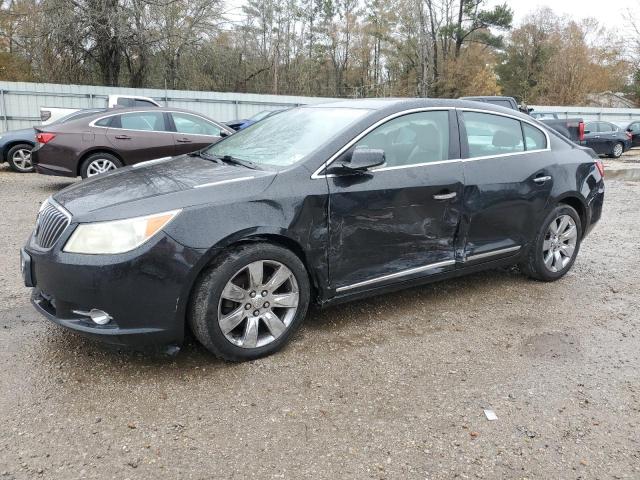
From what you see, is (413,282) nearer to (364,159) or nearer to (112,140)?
(364,159)

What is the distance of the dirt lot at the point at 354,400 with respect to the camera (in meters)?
2.41

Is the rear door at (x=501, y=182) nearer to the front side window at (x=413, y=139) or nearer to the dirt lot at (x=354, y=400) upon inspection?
the front side window at (x=413, y=139)

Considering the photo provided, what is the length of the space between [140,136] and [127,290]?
7004 millimetres

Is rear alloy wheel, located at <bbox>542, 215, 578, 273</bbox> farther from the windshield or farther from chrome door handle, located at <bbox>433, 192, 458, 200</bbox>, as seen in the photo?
the windshield

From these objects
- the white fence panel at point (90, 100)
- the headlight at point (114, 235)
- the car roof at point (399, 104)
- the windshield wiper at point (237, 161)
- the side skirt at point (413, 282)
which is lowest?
the side skirt at point (413, 282)

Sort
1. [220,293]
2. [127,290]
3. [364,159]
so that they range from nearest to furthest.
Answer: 1. [127,290]
2. [220,293]
3. [364,159]

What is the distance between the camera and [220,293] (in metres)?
3.04

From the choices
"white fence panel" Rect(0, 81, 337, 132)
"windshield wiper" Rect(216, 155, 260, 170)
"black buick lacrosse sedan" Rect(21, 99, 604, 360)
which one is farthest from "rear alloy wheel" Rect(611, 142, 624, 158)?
"windshield wiper" Rect(216, 155, 260, 170)

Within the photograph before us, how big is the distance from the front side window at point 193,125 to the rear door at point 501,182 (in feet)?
20.7

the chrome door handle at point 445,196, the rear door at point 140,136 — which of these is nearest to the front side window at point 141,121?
the rear door at point 140,136

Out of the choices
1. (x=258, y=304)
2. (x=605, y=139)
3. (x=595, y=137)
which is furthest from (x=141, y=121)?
(x=605, y=139)

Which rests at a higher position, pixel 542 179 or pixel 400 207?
pixel 542 179

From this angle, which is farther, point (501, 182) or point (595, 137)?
point (595, 137)

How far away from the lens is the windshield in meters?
3.61
